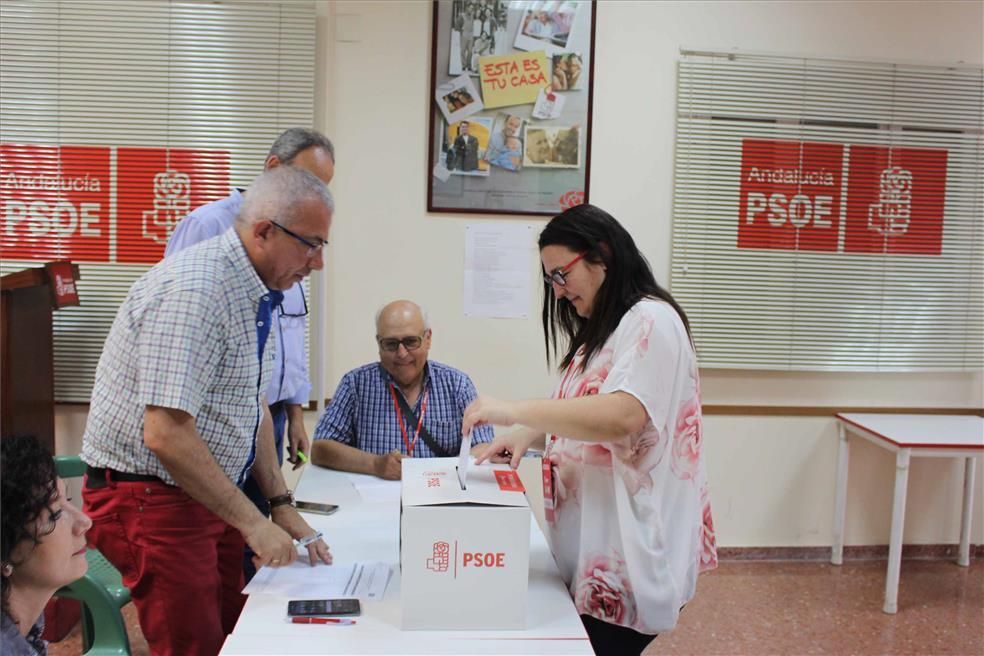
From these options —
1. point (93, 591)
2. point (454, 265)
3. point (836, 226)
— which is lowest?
point (93, 591)

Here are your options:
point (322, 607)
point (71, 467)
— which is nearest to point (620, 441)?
point (322, 607)

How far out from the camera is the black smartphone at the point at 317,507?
2171 mm

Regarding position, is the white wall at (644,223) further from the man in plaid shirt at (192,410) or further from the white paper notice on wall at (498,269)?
the man in plaid shirt at (192,410)

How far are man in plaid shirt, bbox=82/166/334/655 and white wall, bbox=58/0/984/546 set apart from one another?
203 centimetres

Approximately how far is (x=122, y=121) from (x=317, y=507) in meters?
2.34

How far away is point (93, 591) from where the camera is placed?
2.18 meters

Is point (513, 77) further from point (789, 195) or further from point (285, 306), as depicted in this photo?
point (285, 306)

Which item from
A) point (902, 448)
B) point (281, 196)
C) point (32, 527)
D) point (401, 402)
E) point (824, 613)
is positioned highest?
point (281, 196)

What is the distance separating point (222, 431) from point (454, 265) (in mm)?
2234

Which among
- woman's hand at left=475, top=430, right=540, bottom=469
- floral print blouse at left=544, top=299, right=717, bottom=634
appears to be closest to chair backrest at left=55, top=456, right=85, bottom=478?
woman's hand at left=475, top=430, right=540, bottom=469

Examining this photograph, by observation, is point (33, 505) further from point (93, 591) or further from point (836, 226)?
point (836, 226)

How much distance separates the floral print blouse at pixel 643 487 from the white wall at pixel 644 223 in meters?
2.26

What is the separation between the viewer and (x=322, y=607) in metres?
1.51

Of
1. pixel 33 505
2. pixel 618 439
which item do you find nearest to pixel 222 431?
pixel 33 505
